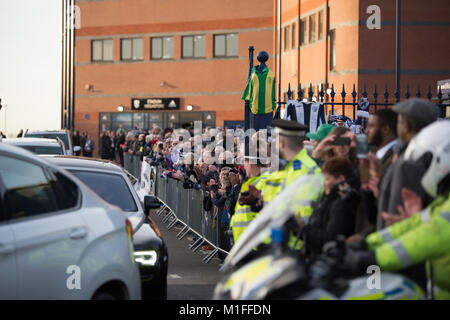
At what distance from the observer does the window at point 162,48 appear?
2083 inches

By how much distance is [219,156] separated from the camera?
45.7 feet

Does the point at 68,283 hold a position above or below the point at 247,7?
below

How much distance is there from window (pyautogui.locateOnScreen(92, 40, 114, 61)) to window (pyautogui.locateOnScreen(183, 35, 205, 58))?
565cm

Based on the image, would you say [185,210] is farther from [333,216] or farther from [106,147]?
[106,147]

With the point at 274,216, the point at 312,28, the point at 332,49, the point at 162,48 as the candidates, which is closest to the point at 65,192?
the point at 274,216

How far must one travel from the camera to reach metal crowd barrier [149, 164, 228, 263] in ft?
43.3

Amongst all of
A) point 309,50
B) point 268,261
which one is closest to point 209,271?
point 268,261

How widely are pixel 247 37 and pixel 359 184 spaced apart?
148ft

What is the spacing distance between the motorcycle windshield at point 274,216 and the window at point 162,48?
159 ft

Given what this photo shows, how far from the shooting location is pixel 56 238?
5.21 meters

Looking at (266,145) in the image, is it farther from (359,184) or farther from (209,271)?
(209,271)

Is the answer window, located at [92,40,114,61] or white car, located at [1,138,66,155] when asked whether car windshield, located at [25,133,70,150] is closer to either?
white car, located at [1,138,66,155]

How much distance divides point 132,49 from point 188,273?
4375cm

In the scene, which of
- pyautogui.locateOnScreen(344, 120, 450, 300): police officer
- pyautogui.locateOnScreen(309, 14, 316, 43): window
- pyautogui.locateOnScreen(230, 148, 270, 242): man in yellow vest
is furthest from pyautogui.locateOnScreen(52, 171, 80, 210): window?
pyautogui.locateOnScreen(309, 14, 316, 43): window
